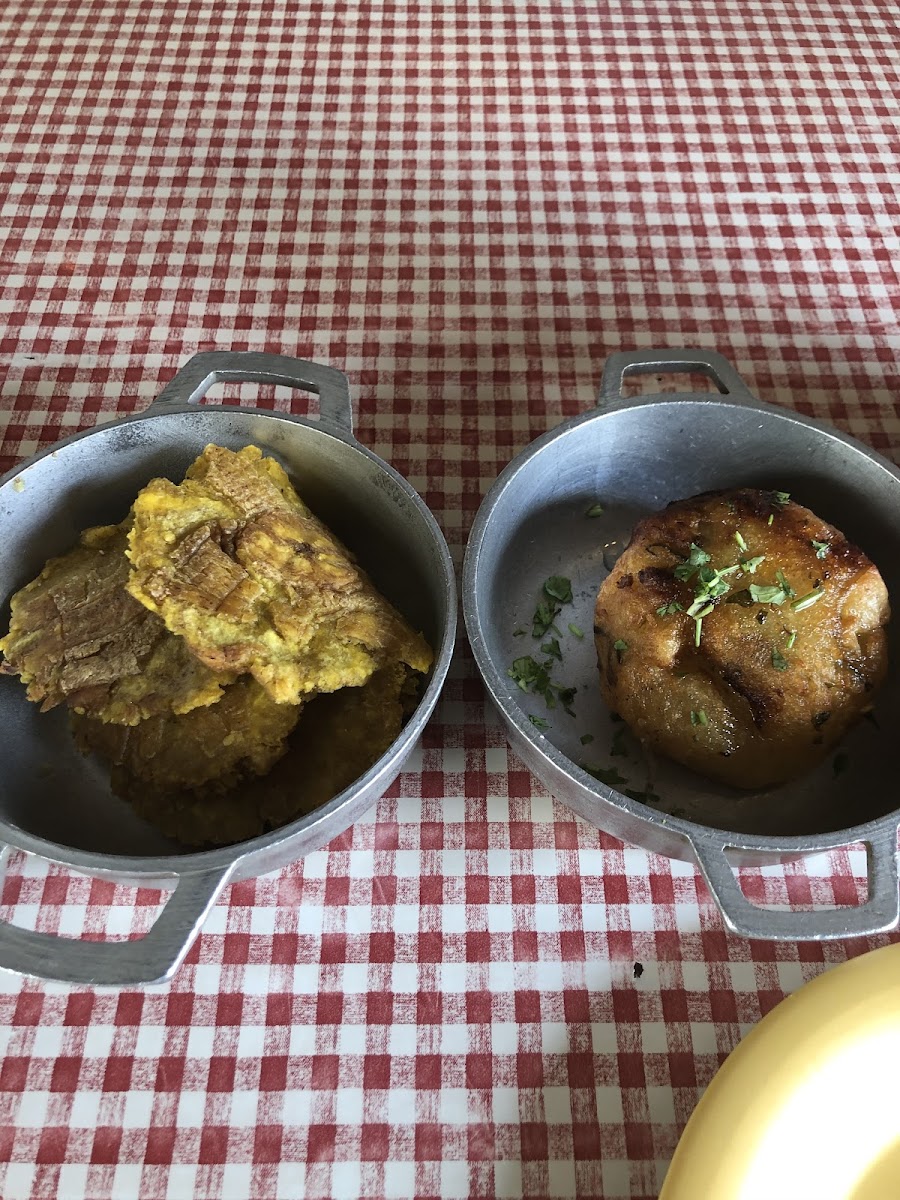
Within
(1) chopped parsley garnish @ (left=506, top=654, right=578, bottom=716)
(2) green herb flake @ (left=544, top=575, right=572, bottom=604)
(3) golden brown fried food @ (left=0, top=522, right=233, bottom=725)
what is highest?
(3) golden brown fried food @ (left=0, top=522, right=233, bottom=725)

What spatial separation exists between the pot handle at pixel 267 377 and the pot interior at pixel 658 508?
0.93 ft

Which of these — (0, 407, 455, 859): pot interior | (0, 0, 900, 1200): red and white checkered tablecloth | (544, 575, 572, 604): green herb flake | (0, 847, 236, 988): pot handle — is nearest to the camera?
(0, 847, 236, 988): pot handle

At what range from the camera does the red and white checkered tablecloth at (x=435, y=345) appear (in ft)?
3.38

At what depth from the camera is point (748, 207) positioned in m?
1.81

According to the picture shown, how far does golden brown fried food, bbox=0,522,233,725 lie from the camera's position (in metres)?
1.07

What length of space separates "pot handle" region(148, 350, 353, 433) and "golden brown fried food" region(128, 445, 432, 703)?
14cm

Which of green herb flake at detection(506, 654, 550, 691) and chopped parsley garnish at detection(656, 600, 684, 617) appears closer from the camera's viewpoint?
chopped parsley garnish at detection(656, 600, 684, 617)

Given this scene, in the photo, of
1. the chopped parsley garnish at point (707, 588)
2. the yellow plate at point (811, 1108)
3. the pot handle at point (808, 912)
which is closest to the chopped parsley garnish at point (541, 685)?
the chopped parsley garnish at point (707, 588)

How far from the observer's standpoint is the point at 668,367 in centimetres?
127

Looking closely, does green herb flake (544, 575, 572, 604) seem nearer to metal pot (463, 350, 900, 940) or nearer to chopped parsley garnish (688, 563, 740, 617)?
metal pot (463, 350, 900, 940)

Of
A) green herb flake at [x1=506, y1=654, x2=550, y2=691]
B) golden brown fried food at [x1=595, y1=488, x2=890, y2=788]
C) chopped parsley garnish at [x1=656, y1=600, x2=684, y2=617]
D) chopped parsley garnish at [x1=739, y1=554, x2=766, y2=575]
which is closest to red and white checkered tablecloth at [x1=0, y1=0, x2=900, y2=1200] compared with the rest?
green herb flake at [x1=506, y1=654, x2=550, y2=691]

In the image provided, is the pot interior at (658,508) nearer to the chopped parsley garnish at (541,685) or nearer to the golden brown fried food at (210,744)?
the chopped parsley garnish at (541,685)

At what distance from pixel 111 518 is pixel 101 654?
0.84 feet

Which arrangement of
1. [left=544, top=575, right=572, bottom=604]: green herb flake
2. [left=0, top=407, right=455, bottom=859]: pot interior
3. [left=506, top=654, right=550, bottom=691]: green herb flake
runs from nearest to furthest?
1. [left=0, top=407, right=455, bottom=859]: pot interior
2. [left=506, top=654, right=550, bottom=691]: green herb flake
3. [left=544, top=575, right=572, bottom=604]: green herb flake
